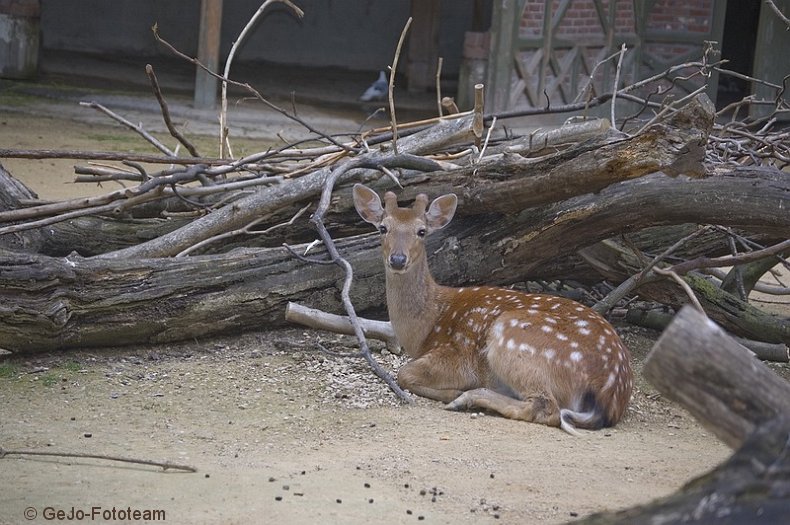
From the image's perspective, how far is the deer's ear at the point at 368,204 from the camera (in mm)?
6012

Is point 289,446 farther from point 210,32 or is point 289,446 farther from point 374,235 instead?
point 210,32

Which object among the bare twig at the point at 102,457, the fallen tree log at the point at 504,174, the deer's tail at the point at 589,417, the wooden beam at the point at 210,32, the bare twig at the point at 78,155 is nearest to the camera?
the bare twig at the point at 102,457

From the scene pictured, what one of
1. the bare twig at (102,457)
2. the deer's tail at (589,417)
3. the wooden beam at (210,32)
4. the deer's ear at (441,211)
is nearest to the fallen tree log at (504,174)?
the deer's ear at (441,211)

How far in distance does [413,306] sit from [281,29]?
574 inches

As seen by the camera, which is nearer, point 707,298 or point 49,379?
point 49,379

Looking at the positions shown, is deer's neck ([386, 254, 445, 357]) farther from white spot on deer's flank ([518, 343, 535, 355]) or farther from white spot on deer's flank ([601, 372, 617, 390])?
white spot on deer's flank ([601, 372, 617, 390])

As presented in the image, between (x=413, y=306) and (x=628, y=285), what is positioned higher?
(x=628, y=285)

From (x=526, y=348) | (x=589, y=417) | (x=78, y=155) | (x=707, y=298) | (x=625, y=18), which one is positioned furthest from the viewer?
(x=625, y=18)

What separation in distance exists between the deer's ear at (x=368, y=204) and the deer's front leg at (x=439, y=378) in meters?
0.85

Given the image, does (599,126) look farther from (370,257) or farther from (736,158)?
(370,257)

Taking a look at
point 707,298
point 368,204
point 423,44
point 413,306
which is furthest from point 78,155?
point 423,44

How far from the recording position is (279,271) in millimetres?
6266

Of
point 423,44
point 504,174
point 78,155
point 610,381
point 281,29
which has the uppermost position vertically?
point 281,29

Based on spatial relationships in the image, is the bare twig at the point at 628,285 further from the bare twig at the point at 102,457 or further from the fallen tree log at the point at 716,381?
the fallen tree log at the point at 716,381
